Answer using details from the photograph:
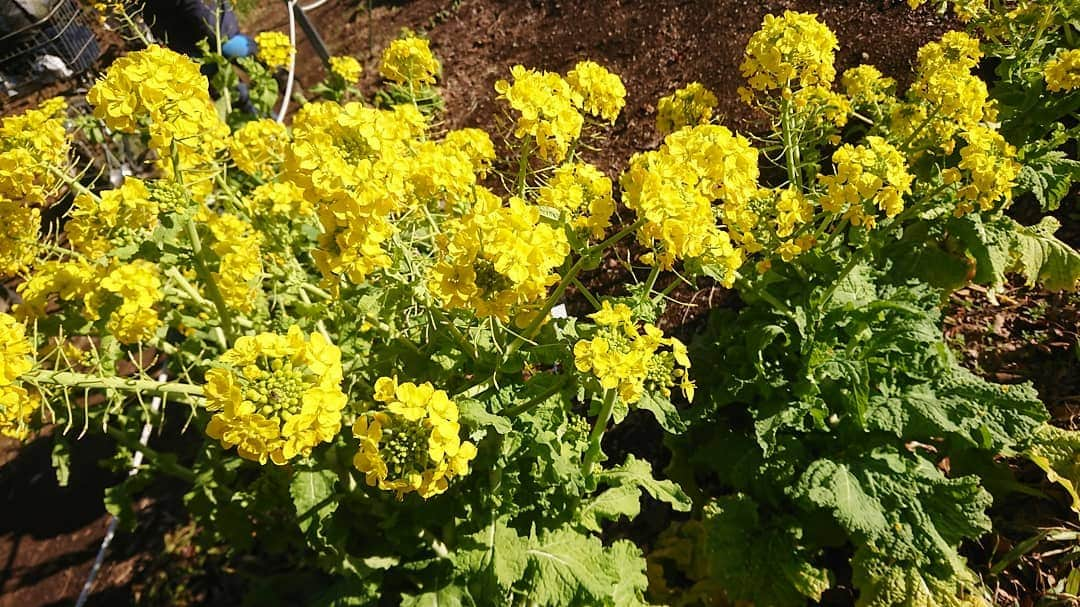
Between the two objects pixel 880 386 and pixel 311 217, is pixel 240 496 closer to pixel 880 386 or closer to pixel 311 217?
pixel 311 217

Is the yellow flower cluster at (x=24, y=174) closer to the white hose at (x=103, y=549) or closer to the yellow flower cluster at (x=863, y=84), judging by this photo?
the white hose at (x=103, y=549)

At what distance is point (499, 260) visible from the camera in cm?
180

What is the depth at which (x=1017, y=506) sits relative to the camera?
10.2 feet

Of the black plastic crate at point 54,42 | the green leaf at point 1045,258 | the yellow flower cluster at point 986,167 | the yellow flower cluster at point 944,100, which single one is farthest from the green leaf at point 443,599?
the black plastic crate at point 54,42

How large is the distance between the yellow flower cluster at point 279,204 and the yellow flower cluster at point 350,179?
79 cm

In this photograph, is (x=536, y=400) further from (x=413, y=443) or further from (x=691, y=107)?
(x=691, y=107)

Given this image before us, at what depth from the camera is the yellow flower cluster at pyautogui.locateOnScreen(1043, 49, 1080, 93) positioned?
123 inches

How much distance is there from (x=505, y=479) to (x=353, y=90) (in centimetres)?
521

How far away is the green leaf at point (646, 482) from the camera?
105 inches

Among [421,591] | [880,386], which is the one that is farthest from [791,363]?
[421,591]

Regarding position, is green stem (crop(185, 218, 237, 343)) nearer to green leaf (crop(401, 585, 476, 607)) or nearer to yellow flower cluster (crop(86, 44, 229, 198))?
yellow flower cluster (crop(86, 44, 229, 198))

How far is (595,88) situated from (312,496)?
2.05 meters

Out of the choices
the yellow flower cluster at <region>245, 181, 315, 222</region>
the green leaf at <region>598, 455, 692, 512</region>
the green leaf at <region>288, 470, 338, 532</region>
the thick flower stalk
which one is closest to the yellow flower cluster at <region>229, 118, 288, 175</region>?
the yellow flower cluster at <region>245, 181, 315, 222</region>

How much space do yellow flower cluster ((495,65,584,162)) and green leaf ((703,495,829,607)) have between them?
1.97 meters
